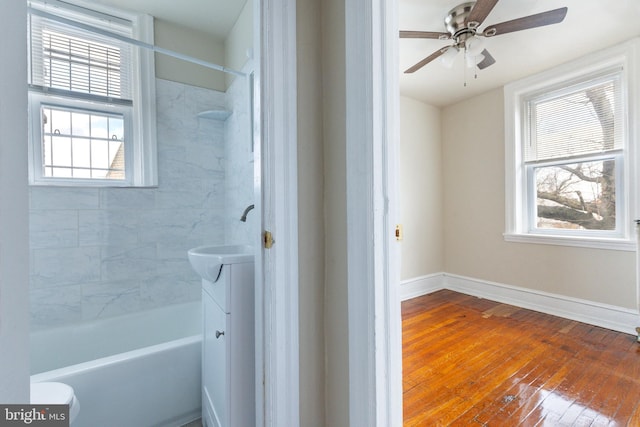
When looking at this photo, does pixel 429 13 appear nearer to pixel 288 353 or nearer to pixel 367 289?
pixel 367 289

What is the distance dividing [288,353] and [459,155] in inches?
130

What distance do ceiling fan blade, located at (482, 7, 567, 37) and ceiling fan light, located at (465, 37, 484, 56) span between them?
0.05m

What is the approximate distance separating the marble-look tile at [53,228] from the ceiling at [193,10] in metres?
1.62

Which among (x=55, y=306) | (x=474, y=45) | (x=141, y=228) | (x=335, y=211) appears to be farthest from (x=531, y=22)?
(x=55, y=306)

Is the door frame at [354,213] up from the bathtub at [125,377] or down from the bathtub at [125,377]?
up

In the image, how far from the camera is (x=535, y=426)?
4.44 ft

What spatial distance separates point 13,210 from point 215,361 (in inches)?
41.3

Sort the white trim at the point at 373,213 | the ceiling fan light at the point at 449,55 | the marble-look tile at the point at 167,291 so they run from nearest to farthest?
the white trim at the point at 373,213 < the ceiling fan light at the point at 449,55 < the marble-look tile at the point at 167,291

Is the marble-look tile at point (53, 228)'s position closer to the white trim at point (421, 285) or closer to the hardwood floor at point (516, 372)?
the hardwood floor at point (516, 372)

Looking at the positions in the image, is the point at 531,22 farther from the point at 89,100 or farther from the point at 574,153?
the point at 89,100

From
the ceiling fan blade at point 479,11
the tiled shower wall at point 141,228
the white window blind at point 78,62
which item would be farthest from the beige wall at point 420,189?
the white window blind at point 78,62

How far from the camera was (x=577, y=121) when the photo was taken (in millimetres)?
2600

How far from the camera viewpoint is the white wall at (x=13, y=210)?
0.41 meters

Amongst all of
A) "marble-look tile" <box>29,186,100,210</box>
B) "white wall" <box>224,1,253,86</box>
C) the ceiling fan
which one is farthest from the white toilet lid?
the ceiling fan
